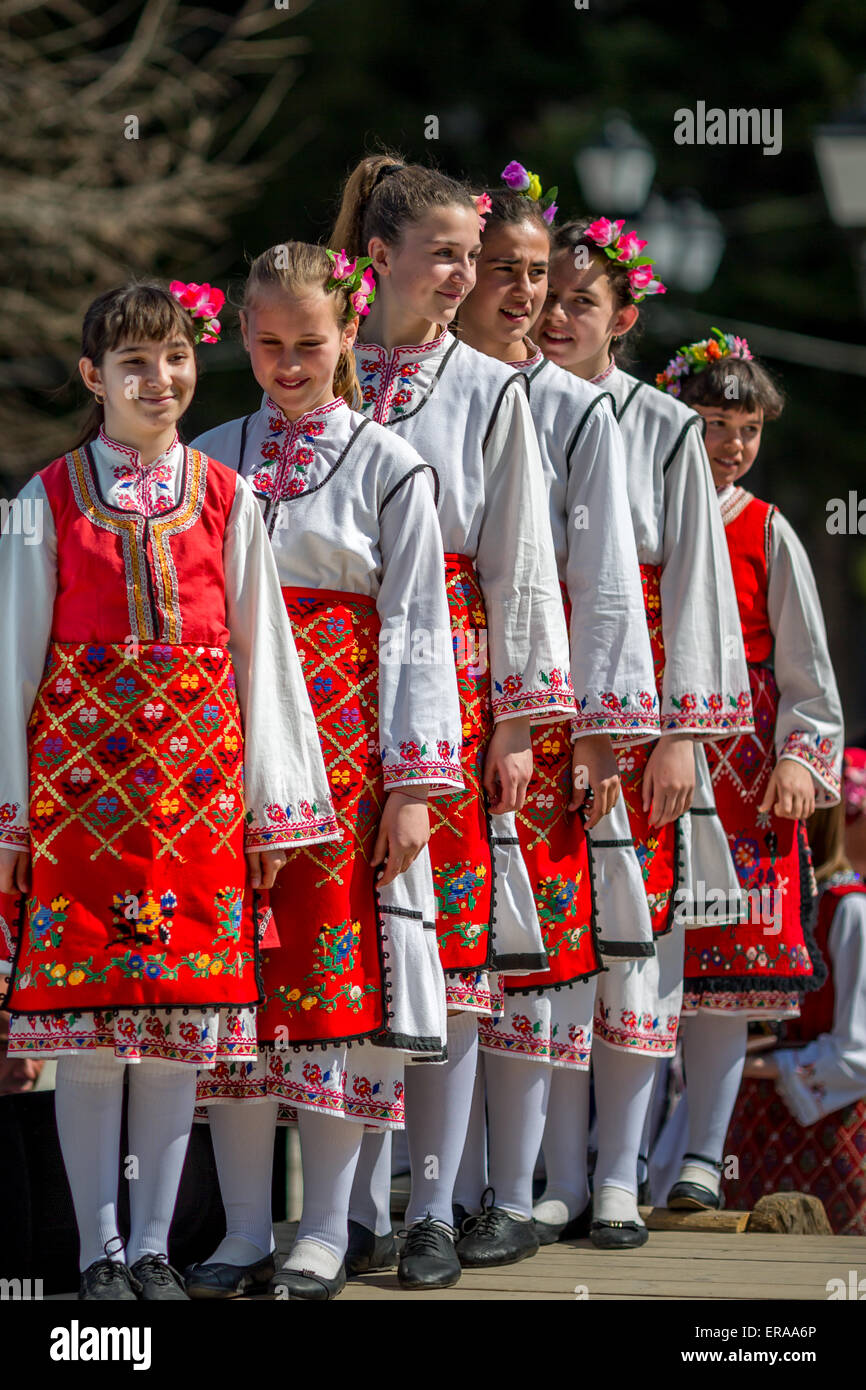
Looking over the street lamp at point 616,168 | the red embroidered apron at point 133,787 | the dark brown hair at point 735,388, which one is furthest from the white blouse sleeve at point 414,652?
the street lamp at point 616,168

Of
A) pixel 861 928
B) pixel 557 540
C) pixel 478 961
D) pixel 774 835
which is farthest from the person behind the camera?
pixel 861 928

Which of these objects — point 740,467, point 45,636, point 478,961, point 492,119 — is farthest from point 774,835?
point 492,119

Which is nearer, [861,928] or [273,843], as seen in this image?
[273,843]

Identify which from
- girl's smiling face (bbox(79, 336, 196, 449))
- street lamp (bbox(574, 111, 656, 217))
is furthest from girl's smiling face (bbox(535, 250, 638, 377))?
street lamp (bbox(574, 111, 656, 217))

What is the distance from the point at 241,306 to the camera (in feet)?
12.8

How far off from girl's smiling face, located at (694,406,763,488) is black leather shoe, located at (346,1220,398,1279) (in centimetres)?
208

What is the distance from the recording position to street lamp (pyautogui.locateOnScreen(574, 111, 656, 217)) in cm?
1286

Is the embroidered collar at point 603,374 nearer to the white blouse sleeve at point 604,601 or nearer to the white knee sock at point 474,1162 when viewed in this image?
the white blouse sleeve at point 604,601

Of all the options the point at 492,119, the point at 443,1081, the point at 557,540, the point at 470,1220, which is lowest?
the point at 470,1220

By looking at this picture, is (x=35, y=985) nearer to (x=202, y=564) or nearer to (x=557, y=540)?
(x=202, y=564)

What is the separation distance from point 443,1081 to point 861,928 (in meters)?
1.77

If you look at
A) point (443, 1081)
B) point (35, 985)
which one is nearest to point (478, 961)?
point (443, 1081)

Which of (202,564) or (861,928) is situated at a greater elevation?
(202,564)

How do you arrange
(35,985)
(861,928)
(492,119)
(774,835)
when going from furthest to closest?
(492,119) → (861,928) → (774,835) → (35,985)
